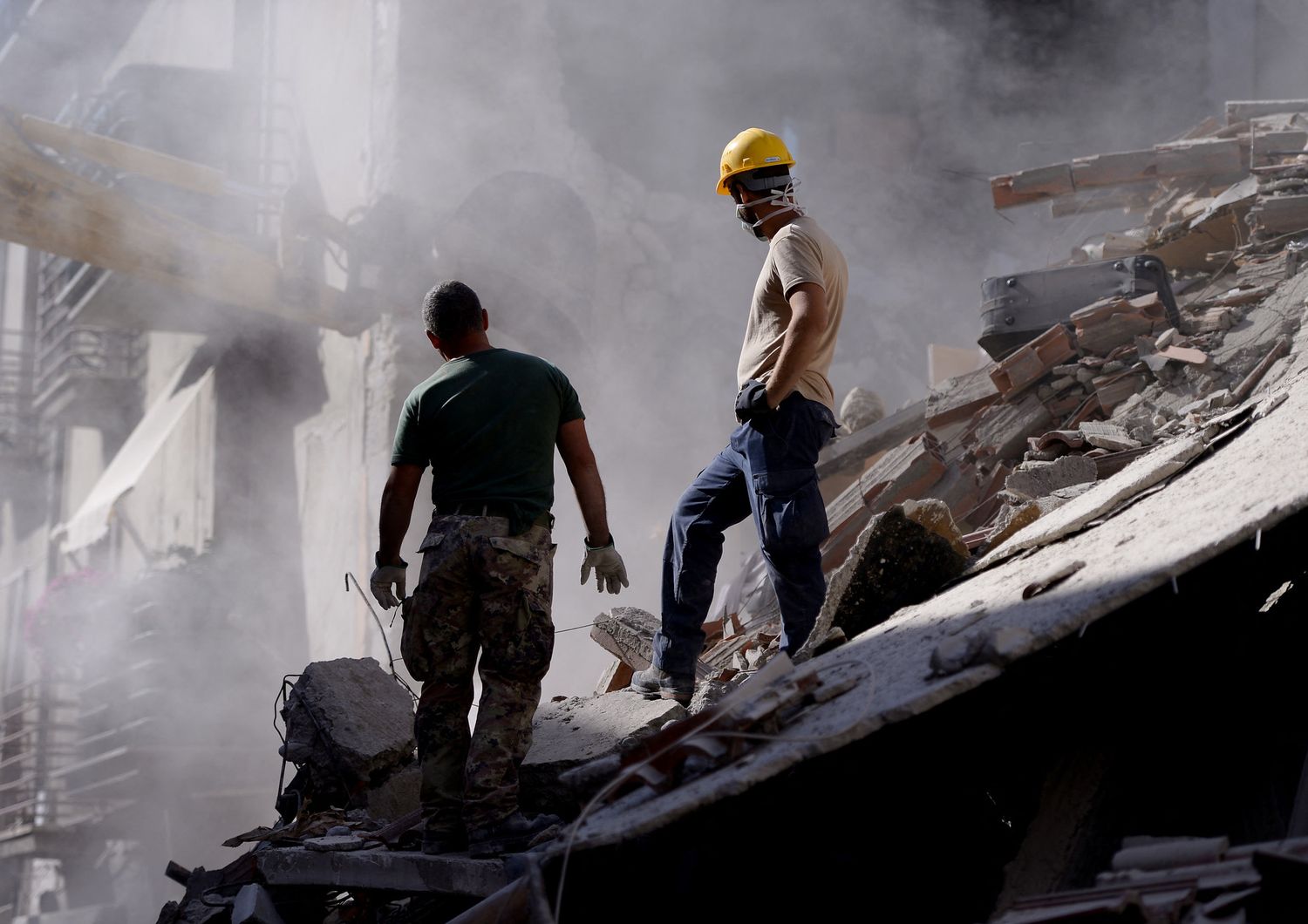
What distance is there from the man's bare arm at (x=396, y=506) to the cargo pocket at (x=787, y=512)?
1052 millimetres

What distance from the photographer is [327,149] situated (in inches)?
512

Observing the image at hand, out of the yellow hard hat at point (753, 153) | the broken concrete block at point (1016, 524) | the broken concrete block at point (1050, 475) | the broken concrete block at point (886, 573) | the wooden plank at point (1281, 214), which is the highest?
the wooden plank at point (1281, 214)

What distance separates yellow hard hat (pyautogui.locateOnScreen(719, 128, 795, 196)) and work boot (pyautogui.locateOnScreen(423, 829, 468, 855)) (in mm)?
2167

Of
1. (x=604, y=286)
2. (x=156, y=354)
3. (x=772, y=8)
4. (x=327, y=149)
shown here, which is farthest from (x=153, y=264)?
(x=772, y=8)

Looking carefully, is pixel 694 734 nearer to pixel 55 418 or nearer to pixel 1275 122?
pixel 1275 122

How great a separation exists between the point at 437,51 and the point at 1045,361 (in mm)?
7453

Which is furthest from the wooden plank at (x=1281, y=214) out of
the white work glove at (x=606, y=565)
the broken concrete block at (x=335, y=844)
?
the broken concrete block at (x=335, y=844)

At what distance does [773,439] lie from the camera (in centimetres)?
359

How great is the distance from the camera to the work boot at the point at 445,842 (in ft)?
10.5

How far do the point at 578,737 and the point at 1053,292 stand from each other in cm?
475

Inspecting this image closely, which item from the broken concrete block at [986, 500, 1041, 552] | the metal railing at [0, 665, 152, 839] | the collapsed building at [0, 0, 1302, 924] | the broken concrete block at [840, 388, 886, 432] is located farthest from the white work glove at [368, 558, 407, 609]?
the metal railing at [0, 665, 152, 839]

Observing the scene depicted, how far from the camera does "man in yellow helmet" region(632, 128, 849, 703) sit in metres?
3.55

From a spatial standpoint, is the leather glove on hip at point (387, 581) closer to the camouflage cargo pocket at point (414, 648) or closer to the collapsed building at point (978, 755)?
the camouflage cargo pocket at point (414, 648)

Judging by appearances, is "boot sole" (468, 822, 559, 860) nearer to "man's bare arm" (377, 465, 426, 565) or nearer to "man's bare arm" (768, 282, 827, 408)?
"man's bare arm" (377, 465, 426, 565)
